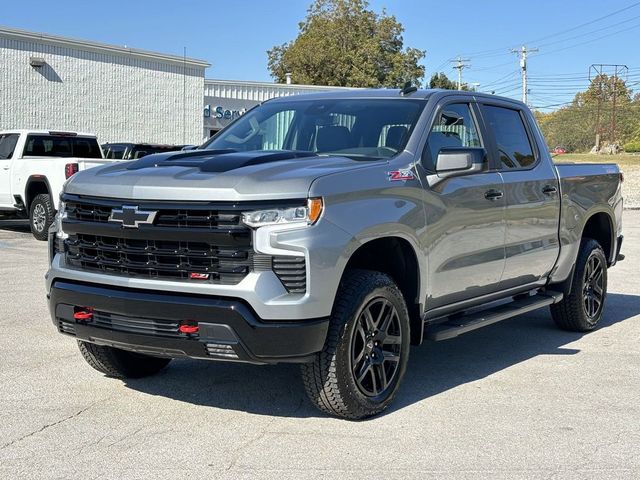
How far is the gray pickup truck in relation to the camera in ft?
14.8

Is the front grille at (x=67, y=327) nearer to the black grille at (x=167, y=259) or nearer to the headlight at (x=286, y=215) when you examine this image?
the black grille at (x=167, y=259)

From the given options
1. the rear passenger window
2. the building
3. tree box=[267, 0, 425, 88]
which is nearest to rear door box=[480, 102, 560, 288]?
the rear passenger window

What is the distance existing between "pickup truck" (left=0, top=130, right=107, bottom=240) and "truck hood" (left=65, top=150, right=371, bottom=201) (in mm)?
8609

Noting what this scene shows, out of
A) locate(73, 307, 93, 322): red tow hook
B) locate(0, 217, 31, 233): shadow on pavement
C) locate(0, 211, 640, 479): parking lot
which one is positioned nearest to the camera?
locate(0, 211, 640, 479): parking lot

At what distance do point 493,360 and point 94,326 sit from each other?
325 cm

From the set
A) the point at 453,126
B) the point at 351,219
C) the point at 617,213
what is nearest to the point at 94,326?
the point at 351,219

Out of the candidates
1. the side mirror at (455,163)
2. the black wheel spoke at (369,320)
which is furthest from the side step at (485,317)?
the side mirror at (455,163)

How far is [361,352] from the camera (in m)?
4.98

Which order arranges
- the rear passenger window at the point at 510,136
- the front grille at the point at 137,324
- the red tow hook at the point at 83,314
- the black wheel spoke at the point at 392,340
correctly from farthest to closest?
the rear passenger window at the point at 510,136 < the black wheel spoke at the point at 392,340 < the red tow hook at the point at 83,314 < the front grille at the point at 137,324

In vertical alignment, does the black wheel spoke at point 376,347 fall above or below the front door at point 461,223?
below

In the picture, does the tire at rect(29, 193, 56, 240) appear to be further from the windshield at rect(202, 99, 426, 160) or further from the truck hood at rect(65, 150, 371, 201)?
the truck hood at rect(65, 150, 371, 201)

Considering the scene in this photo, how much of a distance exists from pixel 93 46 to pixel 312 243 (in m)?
26.1

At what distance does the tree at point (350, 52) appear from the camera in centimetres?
5916

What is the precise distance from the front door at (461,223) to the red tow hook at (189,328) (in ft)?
5.38
